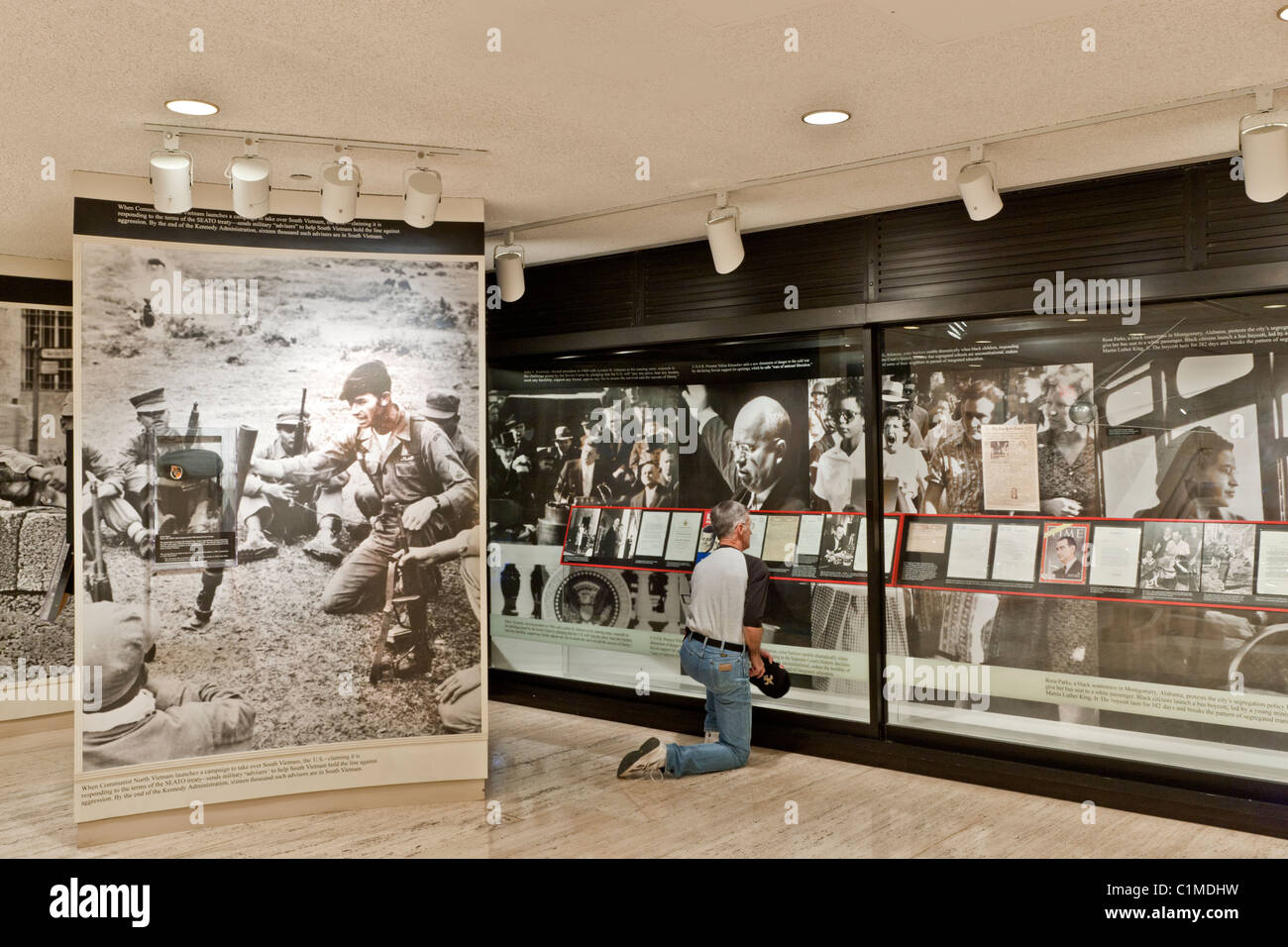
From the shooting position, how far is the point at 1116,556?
187 inches

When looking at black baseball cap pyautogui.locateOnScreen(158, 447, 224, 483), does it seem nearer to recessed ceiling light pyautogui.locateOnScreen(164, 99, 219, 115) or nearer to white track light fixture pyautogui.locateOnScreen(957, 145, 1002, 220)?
recessed ceiling light pyautogui.locateOnScreen(164, 99, 219, 115)

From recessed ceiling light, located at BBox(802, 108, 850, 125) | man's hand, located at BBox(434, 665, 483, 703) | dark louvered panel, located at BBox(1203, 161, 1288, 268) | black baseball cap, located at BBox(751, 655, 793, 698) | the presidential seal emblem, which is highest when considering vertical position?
recessed ceiling light, located at BBox(802, 108, 850, 125)

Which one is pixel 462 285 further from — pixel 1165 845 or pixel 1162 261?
pixel 1165 845

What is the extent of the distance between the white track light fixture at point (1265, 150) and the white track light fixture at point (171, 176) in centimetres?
403

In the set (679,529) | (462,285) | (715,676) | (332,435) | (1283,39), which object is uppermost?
(1283,39)

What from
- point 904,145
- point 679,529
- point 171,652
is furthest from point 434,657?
point 904,145

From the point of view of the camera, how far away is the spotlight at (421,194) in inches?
164

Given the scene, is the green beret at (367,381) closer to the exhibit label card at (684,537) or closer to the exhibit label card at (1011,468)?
the exhibit label card at (684,537)

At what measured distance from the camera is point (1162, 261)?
176 inches

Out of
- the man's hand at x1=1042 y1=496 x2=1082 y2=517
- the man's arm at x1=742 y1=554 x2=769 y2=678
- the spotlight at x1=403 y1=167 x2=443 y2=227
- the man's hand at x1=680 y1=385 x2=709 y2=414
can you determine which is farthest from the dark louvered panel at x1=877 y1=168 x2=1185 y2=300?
the spotlight at x1=403 y1=167 x2=443 y2=227

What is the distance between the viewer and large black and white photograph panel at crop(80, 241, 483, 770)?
4289 mm

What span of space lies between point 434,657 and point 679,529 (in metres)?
2.06

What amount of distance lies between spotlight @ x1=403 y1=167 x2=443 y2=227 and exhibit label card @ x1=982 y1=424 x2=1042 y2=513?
2.95 m

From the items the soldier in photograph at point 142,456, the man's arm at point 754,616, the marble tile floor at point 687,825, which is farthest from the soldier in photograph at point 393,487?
the man's arm at point 754,616
